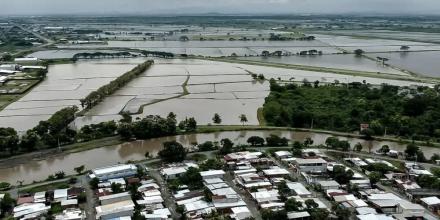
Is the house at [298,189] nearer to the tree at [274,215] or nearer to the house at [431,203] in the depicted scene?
the tree at [274,215]

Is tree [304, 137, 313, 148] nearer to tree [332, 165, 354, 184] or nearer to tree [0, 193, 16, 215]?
tree [332, 165, 354, 184]

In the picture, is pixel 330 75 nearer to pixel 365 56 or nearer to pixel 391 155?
pixel 365 56

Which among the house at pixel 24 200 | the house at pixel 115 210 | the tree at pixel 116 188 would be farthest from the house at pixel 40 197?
the tree at pixel 116 188

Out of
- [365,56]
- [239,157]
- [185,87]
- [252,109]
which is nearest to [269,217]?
[239,157]

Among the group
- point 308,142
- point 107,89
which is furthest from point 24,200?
point 107,89

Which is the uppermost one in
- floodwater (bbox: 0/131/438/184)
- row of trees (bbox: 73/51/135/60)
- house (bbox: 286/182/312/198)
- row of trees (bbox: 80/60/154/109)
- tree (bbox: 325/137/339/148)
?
row of trees (bbox: 73/51/135/60)

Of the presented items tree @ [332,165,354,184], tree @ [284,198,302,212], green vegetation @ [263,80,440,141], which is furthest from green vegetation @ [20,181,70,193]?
green vegetation @ [263,80,440,141]

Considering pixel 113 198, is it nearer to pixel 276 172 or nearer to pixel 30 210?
pixel 30 210
